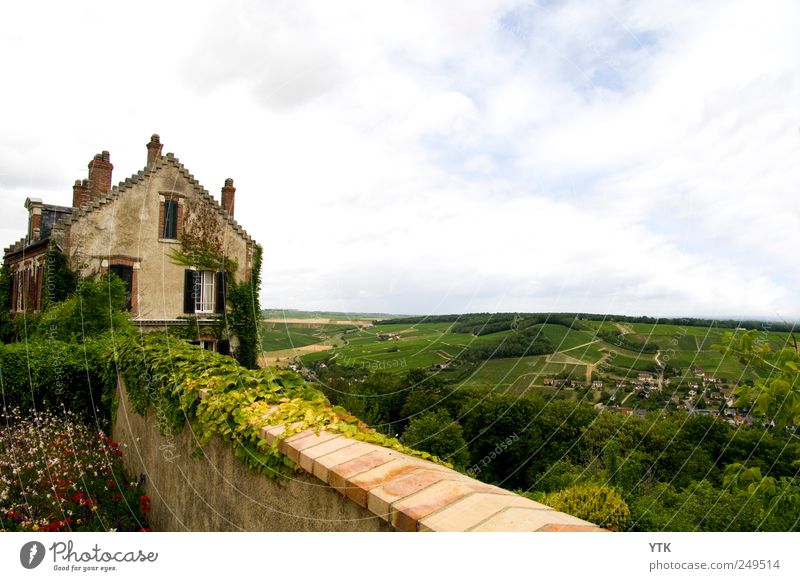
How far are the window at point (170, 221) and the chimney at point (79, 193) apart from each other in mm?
3191

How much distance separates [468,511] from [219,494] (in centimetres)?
232

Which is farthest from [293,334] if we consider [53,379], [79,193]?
[79,193]

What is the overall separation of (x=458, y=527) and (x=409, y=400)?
1.39 meters

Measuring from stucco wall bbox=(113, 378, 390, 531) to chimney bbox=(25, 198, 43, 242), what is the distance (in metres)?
13.9

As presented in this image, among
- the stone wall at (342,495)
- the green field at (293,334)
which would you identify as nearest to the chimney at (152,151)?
the stone wall at (342,495)

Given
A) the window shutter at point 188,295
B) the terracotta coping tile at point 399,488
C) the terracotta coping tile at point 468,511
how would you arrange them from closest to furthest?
the terracotta coping tile at point 468,511 < the terracotta coping tile at point 399,488 < the window shutter at point 188,295

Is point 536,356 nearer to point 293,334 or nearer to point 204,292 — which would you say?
point 293,334

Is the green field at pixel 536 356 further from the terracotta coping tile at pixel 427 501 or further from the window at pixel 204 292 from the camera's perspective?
the window at pixel 204 292

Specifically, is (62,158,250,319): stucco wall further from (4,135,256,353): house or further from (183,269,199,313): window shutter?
(183,269,199,313): window shutter


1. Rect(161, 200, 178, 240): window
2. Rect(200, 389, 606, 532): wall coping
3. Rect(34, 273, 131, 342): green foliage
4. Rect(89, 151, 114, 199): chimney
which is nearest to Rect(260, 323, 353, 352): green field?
Rect(200, 389, 606, 532): wall coping

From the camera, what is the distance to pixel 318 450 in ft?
7.49

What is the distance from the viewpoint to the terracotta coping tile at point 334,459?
207 centimetres

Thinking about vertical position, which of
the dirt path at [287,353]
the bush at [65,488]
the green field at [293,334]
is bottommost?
the bush at [65,488]

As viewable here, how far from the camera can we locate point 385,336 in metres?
2.56
